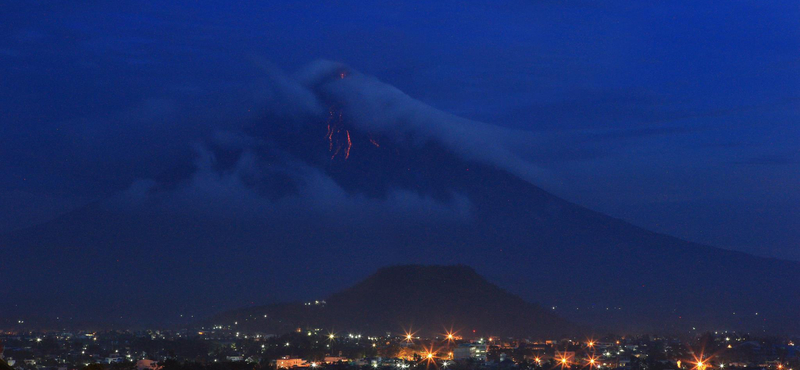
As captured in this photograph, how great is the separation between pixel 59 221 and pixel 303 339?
83959 millimetres

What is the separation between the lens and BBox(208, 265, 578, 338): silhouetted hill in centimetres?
8331

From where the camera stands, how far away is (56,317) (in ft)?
354

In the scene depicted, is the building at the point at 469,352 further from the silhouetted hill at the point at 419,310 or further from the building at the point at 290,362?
the silhouetted hill at the point at 419,310

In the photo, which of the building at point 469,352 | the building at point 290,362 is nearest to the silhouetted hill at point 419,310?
the building at point 469,352

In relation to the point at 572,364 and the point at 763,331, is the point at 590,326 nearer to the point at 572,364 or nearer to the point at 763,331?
the point at 763,331

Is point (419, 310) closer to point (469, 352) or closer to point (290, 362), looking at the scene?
point (469, 352)

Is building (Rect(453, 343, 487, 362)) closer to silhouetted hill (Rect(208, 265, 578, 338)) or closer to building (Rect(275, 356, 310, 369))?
building (Rect(275, 356, 310, 369))

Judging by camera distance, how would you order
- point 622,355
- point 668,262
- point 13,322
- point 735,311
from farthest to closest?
1. point 668,262
2. point 735,311
3. point 13,322
4. point 622,355

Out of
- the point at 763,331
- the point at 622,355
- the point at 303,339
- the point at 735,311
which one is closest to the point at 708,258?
the point at 735,311

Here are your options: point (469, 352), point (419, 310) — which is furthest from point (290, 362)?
point (419, 310)

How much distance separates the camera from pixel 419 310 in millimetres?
84812

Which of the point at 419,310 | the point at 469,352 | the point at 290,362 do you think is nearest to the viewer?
the point at 290,362

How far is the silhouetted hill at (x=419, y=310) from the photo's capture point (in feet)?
273

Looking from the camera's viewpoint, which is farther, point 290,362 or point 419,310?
point 419,310
